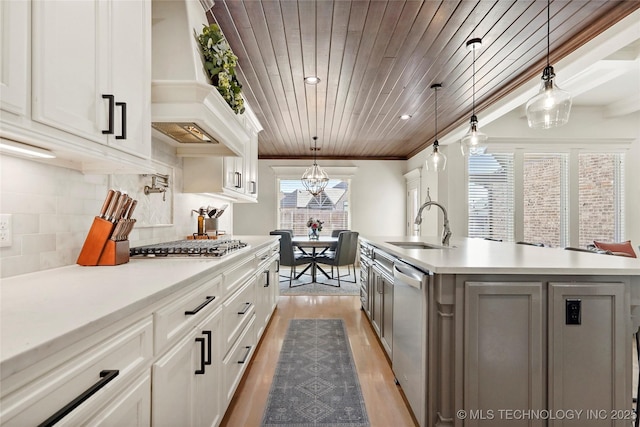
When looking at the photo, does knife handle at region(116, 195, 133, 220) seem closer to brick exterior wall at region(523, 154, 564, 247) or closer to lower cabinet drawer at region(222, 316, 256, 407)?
lower cabinet drawer at region(222, 316, 256, 407)

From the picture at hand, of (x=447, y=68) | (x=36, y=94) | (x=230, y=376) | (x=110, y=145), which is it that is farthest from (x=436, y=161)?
(x=36, y=94)

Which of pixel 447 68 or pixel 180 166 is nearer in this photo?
pixel 180 166

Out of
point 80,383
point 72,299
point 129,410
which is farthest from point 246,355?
point 80,383

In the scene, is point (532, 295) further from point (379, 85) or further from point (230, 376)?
point (379, 85)

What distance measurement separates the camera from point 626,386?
1469 mm

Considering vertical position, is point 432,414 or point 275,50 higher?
point 275,50

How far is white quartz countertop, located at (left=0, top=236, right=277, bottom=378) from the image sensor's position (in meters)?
0.57

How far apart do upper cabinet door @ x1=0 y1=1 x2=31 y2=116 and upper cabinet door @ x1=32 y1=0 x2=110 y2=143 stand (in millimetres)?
26

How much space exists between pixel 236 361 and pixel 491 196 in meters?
5.06

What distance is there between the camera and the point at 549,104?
6.58ft

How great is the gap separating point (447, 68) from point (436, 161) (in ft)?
3.47

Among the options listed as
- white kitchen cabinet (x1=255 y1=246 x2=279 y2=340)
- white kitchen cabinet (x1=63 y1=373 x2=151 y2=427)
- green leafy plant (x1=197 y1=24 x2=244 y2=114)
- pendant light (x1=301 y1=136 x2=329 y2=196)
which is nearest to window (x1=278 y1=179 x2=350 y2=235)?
pendant light (x1=301 y1=136 x2=329 y2=196)

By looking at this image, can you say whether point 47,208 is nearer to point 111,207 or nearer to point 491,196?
point 111,207

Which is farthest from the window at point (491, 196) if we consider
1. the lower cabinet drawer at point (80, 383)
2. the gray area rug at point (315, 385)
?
the lower cabinet drawer at point (80, 383)
